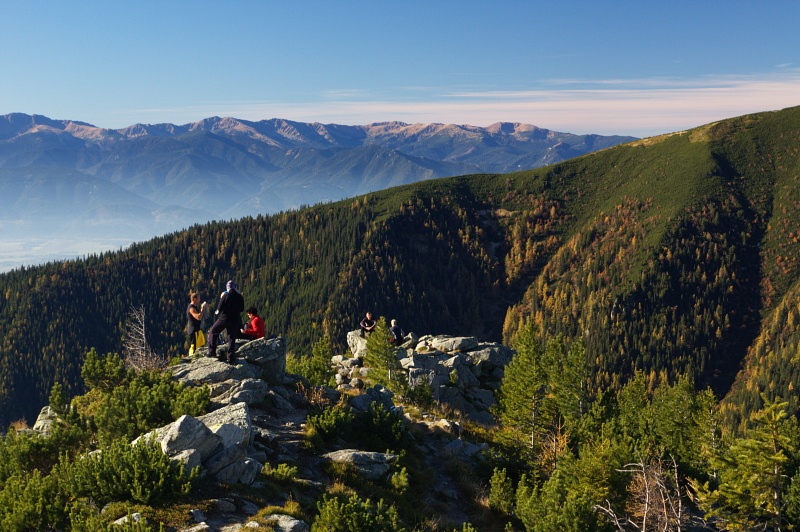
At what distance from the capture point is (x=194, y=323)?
30047 mm

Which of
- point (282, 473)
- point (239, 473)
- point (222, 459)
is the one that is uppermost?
point (222, 459)

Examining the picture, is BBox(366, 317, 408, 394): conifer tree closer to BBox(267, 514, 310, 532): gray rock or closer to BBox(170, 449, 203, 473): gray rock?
BBox(170, 449, 203, 473): gray rock

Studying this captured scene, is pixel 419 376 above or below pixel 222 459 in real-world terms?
below

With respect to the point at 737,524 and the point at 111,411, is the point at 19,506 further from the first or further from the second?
the point at 737,524

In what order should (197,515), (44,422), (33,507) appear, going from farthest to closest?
(44,422), (197,515), (33,507)

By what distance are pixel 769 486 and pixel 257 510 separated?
24028mm

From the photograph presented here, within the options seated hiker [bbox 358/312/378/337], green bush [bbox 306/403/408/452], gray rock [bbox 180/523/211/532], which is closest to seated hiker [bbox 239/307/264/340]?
green bush [bbox 306/403/408/452]

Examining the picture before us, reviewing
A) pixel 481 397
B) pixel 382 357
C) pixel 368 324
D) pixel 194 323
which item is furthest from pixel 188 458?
pixel 481 397

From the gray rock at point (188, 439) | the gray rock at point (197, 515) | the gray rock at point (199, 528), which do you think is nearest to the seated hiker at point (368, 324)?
the gray rock at point (188, 439)

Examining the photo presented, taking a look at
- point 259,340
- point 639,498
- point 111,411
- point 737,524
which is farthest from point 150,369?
point 737,524

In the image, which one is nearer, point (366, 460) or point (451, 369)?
point (366, 460)

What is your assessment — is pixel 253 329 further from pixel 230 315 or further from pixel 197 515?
pixel 197 515

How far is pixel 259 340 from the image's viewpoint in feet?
95.5

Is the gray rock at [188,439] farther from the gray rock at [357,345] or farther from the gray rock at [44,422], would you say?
the gray rock at [357,345]
